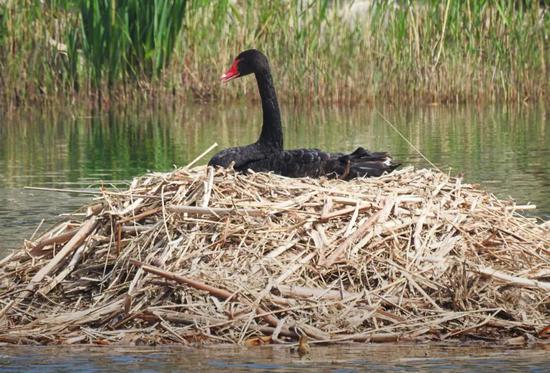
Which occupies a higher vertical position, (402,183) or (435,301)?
(402,183)

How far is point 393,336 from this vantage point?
6.71 m

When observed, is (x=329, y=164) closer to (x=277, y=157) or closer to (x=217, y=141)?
(x=277, y=157)

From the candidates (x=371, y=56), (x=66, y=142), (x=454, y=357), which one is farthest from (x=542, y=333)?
(x=371, y=56)

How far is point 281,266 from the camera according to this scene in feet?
23.7

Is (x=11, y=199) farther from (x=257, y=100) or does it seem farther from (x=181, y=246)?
(x=257, y=100)

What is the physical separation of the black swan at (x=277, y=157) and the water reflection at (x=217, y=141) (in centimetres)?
160

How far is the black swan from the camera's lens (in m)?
9.58

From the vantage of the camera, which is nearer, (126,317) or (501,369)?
(501,369)

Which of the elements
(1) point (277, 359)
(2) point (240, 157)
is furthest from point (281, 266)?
(2) point (240, 157)

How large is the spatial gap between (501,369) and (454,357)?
0.35 m

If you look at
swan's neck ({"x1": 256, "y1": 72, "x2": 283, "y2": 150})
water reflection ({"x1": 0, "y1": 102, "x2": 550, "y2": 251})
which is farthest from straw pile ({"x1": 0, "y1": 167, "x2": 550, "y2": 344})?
swan's neck ({"x1": 256, "y1": 72, "x2": 283, "y2": 150})

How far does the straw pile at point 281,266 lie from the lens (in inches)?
270

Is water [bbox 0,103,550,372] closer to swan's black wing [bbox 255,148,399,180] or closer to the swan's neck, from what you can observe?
the swan's neck

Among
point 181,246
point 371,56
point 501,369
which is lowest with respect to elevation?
point 501,369
